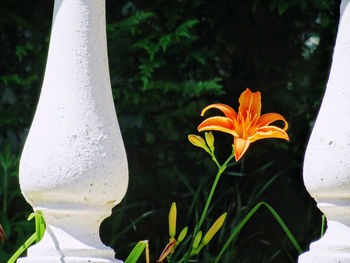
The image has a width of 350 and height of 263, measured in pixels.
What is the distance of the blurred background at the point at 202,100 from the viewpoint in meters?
2.67

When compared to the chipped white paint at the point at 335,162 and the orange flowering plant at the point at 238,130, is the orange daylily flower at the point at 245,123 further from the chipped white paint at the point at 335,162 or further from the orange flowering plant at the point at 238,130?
the chipped white paint at the point at 335,162

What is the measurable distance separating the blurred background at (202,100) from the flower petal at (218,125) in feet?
3.20

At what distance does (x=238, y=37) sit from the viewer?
2926mm

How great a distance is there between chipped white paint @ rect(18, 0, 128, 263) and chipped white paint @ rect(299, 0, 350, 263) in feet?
1.54

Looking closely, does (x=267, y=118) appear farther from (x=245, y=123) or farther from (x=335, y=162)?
(x=335, y=162)

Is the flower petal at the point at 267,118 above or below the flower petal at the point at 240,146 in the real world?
above

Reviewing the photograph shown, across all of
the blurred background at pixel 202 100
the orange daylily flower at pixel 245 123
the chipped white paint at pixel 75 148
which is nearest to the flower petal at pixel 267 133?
the orange daylily flower at pixel 245 123

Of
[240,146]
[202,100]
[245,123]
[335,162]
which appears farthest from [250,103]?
[202,100]

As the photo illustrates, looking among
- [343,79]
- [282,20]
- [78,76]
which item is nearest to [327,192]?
[343,79]

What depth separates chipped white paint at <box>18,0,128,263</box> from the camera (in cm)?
145

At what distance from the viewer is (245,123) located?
5.52 feet

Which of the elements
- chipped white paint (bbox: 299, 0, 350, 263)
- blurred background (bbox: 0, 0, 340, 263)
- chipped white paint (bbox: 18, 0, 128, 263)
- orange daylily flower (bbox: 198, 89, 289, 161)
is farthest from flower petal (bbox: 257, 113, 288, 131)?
blurred background (bbox: 0, 0, 340, 263)

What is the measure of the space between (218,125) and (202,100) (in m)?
1.33

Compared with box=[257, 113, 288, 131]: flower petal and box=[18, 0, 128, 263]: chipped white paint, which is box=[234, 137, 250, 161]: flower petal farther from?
box=[18, 0, 128, 263]: chipped white paint
